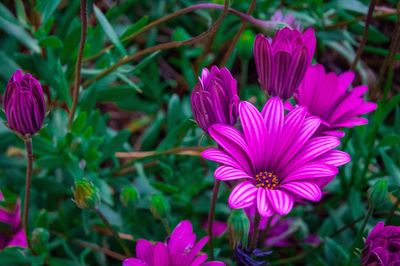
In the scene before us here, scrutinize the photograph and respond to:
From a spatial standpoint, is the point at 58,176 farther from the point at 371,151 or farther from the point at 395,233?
the point at 395,233

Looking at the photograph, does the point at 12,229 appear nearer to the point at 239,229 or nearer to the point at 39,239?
the point at 39,239

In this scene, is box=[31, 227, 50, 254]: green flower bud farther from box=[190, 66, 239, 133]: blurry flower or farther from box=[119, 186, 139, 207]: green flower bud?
box=[190, 66, 239, 133]: blurry flower

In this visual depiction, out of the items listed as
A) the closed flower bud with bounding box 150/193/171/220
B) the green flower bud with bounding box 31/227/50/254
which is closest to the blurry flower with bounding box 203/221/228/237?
the closed flower bud with bounding box 150/193/171/220

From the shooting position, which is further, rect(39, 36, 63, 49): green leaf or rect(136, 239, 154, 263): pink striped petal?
rect(39, 36, 63, 49): green leaf

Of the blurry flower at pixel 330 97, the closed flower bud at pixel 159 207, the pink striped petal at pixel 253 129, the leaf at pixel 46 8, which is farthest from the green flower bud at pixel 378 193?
the leaf at pixel 46 8

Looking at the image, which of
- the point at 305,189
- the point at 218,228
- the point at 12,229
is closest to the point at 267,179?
the point at 305,189

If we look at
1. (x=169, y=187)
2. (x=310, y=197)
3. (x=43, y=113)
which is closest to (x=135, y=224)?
(x=169, y=187)

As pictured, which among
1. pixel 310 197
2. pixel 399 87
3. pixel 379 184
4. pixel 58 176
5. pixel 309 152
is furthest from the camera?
pixel 399 87
